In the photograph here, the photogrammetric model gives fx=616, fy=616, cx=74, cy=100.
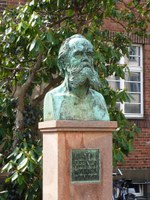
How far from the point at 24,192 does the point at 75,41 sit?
2.72m

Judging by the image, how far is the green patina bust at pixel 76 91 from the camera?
629 cm

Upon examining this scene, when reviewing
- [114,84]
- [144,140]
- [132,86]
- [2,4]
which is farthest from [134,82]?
[2,4]

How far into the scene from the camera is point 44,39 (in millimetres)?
8156

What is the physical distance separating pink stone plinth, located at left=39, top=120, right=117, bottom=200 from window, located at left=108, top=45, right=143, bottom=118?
313 inches

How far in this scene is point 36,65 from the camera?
28.7 ft

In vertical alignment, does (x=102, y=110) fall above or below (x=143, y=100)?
below

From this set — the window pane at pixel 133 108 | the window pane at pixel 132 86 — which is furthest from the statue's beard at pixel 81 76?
the window pane at pixel 132 86

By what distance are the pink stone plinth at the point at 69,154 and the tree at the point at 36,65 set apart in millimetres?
1545

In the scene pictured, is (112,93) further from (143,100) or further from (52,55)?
(143,100)

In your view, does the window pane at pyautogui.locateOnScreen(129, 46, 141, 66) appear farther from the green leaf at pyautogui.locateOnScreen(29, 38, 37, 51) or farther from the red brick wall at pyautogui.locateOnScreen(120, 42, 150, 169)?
the green leaf at pyautogui.locateOnScreen(29, 38, 37, 51)

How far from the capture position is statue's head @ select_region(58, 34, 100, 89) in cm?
630

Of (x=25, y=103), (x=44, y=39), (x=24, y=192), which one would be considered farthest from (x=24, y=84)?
(x=24, y=192)

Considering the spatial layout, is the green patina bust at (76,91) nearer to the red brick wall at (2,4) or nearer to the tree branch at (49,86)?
the tree branch at (49,86)

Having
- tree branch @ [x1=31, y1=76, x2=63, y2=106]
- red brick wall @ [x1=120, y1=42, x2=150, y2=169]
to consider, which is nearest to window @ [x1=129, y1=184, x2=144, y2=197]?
red brick wall @ [x1=120, y1=42, x2=150, y2=169]
